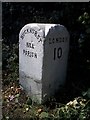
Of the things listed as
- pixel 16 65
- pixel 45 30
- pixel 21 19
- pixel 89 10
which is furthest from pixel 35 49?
pixel 21 19

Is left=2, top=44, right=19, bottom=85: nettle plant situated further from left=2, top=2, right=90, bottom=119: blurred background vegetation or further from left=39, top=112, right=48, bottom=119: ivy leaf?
left=39, top=112, right=48, bottom=119: ivy leaf

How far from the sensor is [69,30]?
243 inches

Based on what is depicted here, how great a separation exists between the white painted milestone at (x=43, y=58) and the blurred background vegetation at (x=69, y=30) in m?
0.30

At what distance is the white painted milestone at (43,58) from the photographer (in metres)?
4.62

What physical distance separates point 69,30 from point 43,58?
168 cm

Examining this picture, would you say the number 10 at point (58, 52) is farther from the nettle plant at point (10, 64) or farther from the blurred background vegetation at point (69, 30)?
the nettle plant at point (10, 64)

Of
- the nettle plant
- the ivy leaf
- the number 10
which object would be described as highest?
the number 10

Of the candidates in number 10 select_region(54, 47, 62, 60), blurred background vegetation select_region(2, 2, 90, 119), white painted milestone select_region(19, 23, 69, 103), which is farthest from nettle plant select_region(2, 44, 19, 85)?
number 10 select_region(54, 47, 62, 60)

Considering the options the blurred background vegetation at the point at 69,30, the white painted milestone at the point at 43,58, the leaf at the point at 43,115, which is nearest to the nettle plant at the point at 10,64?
the blurred background vegetation at the point at 69,30

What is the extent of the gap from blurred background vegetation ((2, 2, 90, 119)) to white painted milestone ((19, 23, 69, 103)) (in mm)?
300

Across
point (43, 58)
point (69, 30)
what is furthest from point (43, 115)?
point (69, 30)

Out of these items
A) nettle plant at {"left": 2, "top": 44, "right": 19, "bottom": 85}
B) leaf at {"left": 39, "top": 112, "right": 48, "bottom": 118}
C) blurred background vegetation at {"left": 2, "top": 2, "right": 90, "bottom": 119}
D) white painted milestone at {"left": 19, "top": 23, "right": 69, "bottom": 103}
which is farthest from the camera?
nettle plant at {"left": 2, "top": 44, "right": 19, "bottom": 85}

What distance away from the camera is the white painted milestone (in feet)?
15.2

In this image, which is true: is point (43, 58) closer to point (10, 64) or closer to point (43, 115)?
point (43, 115)
